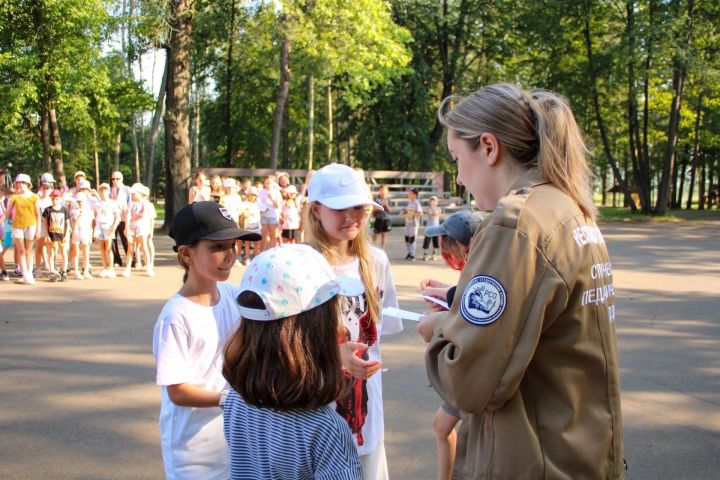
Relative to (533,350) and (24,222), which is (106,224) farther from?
(533,350)

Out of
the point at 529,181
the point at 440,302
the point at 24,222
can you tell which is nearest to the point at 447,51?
the point at 24,222

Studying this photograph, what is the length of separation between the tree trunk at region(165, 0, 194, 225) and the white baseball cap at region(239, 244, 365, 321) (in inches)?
707

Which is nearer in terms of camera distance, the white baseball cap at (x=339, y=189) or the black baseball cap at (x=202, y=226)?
the black baseball cap at (x=202, y=226)

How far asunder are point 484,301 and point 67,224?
12930 mm

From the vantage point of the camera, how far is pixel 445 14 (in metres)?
37.0

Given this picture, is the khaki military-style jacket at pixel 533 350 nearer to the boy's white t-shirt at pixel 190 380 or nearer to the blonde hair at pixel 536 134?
the blonde hair at pixel 536 134

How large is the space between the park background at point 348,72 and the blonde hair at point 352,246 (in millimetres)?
17049

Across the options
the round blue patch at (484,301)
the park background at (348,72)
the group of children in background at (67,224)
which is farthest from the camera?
the park background at (348,72)

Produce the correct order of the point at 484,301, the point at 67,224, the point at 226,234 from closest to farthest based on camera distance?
the point at 484,301 < the point at 226,234 < the point at 67,224

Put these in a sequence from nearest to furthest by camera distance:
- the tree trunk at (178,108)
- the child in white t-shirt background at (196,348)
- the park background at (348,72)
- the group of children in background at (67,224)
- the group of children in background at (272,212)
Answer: the child in white t-shirt background at (196,348), the group of children in background at (67,224), the group of children in background at (272,212), the tree trunk at (178,108), the park background at (348,72)

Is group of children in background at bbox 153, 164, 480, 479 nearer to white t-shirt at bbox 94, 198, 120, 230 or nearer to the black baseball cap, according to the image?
the black baseball cap

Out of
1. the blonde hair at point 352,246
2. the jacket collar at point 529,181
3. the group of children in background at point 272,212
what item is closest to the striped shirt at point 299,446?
the jacket collar at point 529,181

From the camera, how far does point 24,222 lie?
40.2 ft

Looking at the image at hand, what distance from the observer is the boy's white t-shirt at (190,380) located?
8.45 ft
